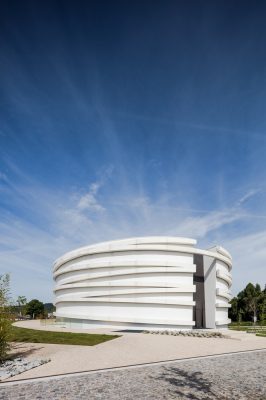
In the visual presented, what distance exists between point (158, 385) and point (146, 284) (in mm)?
24966

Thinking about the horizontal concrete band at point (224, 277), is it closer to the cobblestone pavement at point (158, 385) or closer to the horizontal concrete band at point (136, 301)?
the horizontal concrete band at point (136, 301)

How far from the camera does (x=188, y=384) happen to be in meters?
11.0

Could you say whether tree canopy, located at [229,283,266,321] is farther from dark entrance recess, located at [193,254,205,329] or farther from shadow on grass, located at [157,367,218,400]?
shadow on grass, located at [157,367,218,400]

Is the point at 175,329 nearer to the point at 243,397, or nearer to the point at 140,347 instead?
the point at 140,347

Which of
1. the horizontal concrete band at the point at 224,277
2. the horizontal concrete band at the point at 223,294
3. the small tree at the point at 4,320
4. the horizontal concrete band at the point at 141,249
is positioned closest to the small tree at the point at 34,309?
the horizontal concrete band at the point at 141,249

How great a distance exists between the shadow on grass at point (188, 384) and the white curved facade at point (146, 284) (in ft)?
72.0

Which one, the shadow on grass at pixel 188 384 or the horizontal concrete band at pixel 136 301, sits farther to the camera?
the horizontal concrete band at pixel 136 301

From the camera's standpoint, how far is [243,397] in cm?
973

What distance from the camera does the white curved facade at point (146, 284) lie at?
35.0 metres

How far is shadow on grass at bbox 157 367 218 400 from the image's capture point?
9722mm

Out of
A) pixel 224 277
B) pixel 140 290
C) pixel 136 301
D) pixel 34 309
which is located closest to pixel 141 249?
pixel 140 290

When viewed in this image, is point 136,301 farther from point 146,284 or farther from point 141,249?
point 141,249

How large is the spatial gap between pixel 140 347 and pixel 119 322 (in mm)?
16604

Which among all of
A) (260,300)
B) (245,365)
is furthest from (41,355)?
(260,300)
